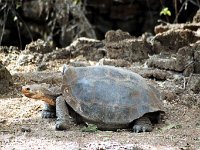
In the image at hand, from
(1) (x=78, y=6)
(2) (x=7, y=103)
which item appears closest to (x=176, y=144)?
(2) (x=7, y=103)

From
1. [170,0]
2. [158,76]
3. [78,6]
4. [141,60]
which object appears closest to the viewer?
[158,76]

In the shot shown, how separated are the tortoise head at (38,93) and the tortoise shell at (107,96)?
6.6 inches

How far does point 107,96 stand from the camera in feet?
15.0

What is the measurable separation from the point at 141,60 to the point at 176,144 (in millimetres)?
3405

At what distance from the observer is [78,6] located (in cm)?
1004

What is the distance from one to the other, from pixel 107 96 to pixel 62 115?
1.48ft

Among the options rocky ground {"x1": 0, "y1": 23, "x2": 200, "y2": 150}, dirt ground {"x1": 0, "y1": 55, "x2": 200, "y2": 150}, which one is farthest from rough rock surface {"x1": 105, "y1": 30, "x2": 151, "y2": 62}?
dirt ground {"x1": 0, "y1": 55, "x2": 200, "y2": 150}

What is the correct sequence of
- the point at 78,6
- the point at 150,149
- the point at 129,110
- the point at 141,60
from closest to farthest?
the point at 150,149, the point at 129,110, the point at 141,60, the point at 78,6

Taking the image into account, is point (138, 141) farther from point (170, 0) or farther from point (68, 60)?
point (170, 0)

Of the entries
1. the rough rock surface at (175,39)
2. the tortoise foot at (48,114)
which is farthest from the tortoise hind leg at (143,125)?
the rough rock surface at (175,39)

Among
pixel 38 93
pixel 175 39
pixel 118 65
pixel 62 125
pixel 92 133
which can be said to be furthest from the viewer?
pixel 175 39

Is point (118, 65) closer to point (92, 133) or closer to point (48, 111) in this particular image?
point (48, 111)

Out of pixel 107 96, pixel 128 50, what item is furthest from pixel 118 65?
pixel 107 96

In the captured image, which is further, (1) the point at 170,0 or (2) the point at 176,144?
(1) the point at 170,0
